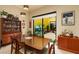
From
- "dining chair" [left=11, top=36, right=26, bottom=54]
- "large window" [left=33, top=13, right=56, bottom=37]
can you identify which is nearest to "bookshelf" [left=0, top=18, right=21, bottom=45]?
"dining chair" [left=11, top=36, right=26, bottom=54]

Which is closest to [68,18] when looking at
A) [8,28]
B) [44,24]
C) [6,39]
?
[44,24]

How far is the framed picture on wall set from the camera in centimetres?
255

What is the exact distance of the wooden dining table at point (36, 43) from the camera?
213 cm

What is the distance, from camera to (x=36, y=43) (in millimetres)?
2385

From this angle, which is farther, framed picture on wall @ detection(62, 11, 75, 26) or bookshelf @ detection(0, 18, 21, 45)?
framed picture on wall @ detection(62, 11, 75, 26)

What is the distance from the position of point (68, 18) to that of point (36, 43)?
1137mm

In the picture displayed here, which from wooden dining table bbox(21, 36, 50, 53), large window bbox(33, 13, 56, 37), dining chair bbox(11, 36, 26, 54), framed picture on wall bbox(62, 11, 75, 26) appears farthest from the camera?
framed picture on wall bbox(62, 11, 75, 26)

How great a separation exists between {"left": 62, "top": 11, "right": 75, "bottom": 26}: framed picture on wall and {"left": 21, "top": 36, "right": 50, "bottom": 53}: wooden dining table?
0.70 m

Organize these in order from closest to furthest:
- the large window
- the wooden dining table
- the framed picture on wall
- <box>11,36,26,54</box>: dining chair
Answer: the wooden dining table → <box>11,36,26,54</box>: dining chair → the large window → the framed picture on wall

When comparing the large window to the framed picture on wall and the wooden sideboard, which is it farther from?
the wooden sideboard

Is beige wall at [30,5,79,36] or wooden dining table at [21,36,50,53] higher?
beige wall at [30,5,79,36]

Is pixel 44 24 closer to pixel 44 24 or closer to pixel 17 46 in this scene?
pixel 44 24

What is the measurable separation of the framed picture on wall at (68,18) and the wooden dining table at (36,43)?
0.70 meters

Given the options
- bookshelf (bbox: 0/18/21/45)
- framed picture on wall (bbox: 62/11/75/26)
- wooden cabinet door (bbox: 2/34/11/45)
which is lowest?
wooden cabinet door (bbox: 2/34/11/45)
